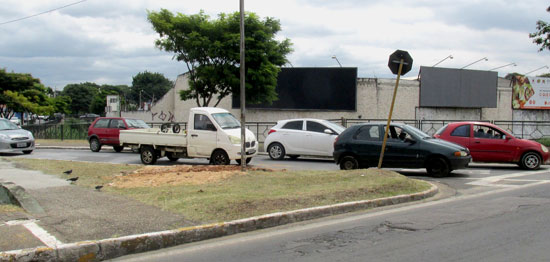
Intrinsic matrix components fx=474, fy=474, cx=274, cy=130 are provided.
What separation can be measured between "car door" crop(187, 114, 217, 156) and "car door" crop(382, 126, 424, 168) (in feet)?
17.7

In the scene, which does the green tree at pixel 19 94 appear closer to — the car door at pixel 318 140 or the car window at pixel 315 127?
the car window at pixel 315 127

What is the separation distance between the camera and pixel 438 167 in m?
12.7

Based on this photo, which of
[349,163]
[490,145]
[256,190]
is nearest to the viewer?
[256,190]

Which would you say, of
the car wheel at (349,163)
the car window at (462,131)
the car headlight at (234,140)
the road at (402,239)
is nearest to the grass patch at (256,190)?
the road at (402,239)

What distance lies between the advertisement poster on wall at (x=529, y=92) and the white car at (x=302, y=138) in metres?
24.0

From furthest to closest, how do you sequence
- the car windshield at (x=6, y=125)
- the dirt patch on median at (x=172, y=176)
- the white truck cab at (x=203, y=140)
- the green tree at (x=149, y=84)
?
the green tree at (x=149, y=84)
the car windshield at (x=6, y=125)
the white truck cab at (x=203, y=140)
the dirt patch on median at (x=172, y=176)

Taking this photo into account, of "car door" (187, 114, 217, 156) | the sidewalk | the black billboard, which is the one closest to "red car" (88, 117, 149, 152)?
"car door" (187, 114, 217, 156)

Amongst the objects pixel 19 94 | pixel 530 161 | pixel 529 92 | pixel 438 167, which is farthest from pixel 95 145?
pixel 529 92

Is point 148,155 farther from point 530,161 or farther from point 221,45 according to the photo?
point 530,161

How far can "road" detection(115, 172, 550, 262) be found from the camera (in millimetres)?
5570

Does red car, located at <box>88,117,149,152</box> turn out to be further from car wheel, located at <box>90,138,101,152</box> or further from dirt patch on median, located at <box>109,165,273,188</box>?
dirt patch on median, located at <box>109,165,273,188</box>

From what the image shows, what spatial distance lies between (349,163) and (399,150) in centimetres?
145

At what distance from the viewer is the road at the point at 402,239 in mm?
5570

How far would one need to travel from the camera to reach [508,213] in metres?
7.85
